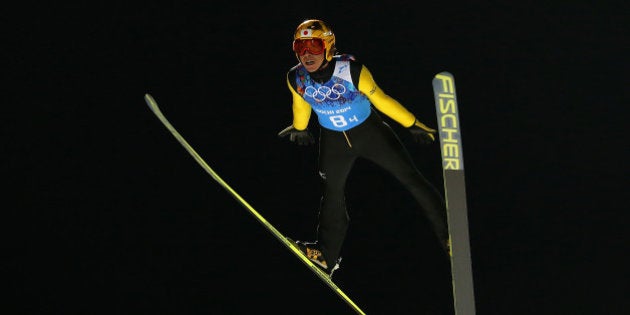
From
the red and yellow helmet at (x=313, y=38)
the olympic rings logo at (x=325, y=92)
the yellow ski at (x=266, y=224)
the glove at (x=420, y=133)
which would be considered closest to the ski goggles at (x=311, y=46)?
the red and yellow helmet at (x=313, y=38)

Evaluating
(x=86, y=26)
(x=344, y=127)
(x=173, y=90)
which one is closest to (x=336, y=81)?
(x=344, y=127)

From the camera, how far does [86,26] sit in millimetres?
4715

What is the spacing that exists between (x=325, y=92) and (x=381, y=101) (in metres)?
0.20

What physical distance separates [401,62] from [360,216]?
0.66 meters

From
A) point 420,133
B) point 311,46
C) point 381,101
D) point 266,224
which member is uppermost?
point 311,46

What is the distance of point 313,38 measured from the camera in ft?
12.6

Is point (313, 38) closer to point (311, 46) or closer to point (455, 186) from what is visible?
point (311, 46)

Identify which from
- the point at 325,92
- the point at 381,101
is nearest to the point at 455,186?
the point at 381,101

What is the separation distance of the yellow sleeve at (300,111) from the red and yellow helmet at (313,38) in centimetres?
23

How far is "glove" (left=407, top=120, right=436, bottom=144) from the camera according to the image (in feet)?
13.3

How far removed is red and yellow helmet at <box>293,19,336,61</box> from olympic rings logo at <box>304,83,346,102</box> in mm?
118

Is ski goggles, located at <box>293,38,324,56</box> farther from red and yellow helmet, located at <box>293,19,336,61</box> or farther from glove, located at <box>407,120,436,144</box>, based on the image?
glove, located at <box>407,120,436,144</box>

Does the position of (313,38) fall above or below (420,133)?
above

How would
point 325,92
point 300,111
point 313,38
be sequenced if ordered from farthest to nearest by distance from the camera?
point 300,111 → point 325,92 → point 313,38
